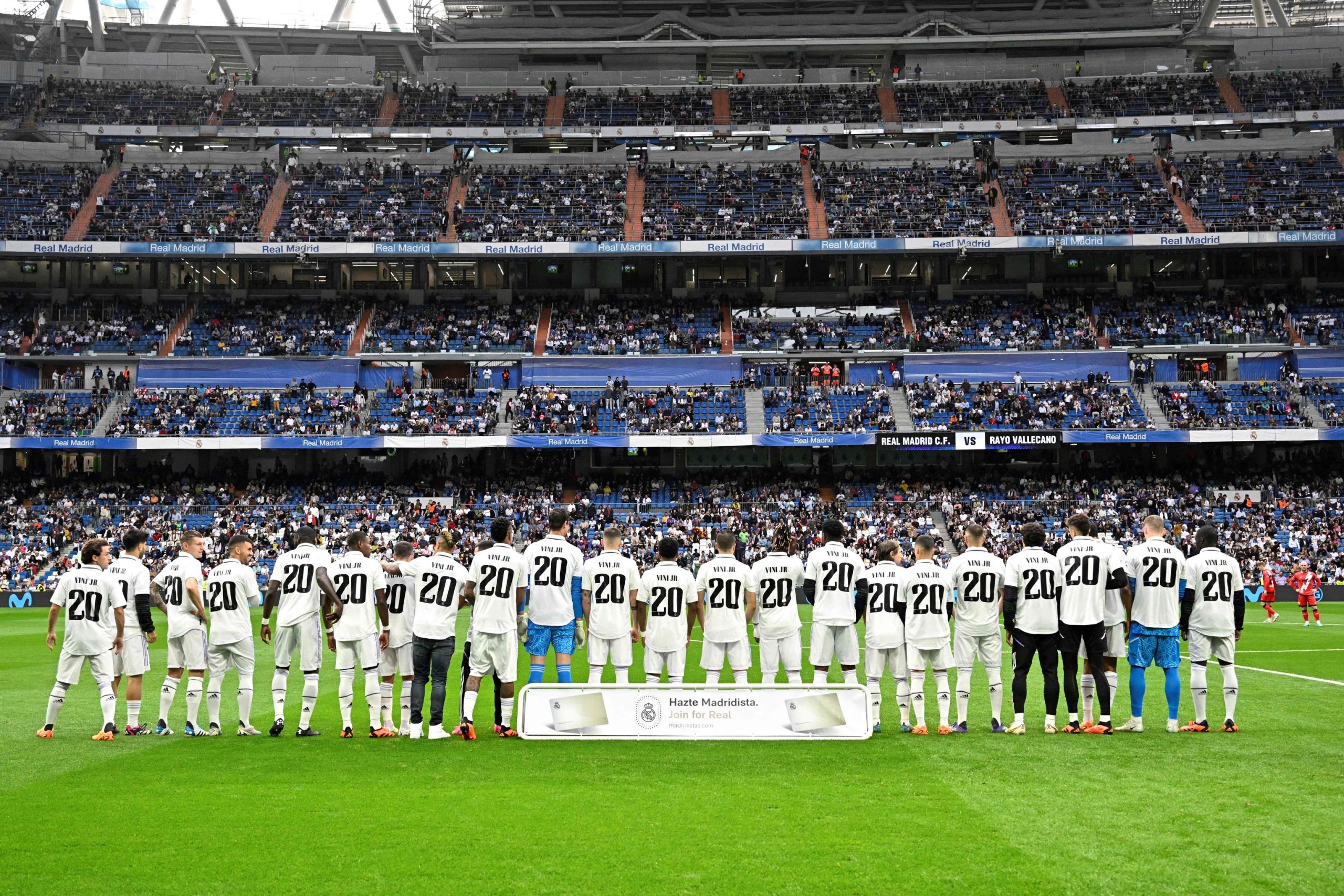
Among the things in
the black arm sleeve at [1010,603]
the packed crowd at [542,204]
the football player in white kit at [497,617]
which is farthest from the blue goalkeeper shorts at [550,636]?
the packed crowd at [542,204]

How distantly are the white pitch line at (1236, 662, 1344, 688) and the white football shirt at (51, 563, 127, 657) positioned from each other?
54.4 ft

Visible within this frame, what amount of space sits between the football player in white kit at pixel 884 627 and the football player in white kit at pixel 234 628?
21.7 ft

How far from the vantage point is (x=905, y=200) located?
189 feet

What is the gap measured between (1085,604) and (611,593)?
510 centimetres

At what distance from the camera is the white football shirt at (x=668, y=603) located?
41.7 ft

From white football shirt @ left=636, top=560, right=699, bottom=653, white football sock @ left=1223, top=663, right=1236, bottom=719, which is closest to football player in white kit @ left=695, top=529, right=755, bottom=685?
white football shirt @ left=636, top=560, right=699, bottom=653

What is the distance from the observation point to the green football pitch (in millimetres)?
6840

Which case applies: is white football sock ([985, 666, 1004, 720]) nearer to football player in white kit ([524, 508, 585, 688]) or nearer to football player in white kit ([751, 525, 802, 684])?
football player in white kit ([751, 525, 802, 684])

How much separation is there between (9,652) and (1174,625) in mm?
22532

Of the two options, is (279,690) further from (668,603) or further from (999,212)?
(999,212)

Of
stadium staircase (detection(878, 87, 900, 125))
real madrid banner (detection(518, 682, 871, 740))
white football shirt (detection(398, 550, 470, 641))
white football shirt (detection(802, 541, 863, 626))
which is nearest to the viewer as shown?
real madrid banner (detection(518, 682, 871, 740))

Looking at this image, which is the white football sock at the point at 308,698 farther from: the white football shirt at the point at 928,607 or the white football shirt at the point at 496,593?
the white football shirt at the point at 928,607

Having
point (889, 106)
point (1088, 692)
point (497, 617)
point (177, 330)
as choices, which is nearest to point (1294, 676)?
point (1088, 692)

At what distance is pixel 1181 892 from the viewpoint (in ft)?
21.4
